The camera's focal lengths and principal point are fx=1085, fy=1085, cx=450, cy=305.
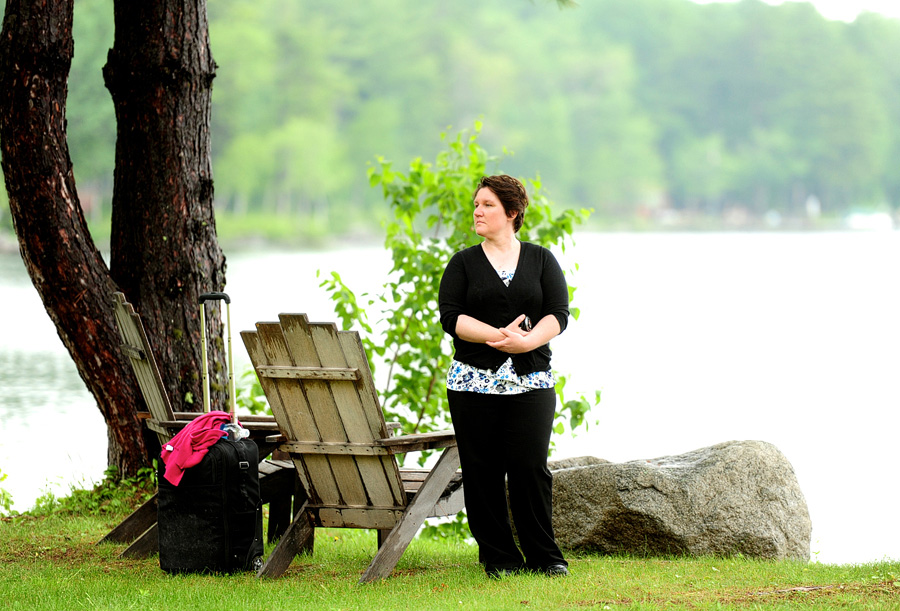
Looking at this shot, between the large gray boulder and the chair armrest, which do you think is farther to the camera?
the large gray boulder

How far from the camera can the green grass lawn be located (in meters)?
4.07

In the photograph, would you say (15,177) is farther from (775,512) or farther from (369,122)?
(369,122)

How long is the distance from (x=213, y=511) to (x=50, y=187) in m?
2.48

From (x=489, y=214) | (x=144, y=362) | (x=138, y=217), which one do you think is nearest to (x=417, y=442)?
(x=489, y=214)

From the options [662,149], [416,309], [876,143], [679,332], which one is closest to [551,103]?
[662,149]

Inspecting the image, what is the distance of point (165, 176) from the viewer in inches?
259

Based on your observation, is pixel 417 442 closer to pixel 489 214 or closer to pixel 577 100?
pixel 489 214

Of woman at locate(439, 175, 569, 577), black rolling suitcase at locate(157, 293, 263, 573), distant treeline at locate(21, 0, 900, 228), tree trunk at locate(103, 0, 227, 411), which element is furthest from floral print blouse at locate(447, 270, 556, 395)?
distant treeline at locate(21, 0, 900, 228)

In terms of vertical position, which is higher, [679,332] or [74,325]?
[74,325]

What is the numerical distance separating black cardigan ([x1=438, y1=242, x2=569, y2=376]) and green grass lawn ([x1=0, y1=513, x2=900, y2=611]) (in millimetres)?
924

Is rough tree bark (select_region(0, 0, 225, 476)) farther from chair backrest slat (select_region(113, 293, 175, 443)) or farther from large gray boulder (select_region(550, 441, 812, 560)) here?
large gray boulder (select_region(550, 441, 812, 560))

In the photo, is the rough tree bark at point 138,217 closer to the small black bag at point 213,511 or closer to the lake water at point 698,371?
the small black bag at point 213,511

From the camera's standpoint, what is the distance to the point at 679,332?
26.3 m

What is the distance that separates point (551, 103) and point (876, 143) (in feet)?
84.0
